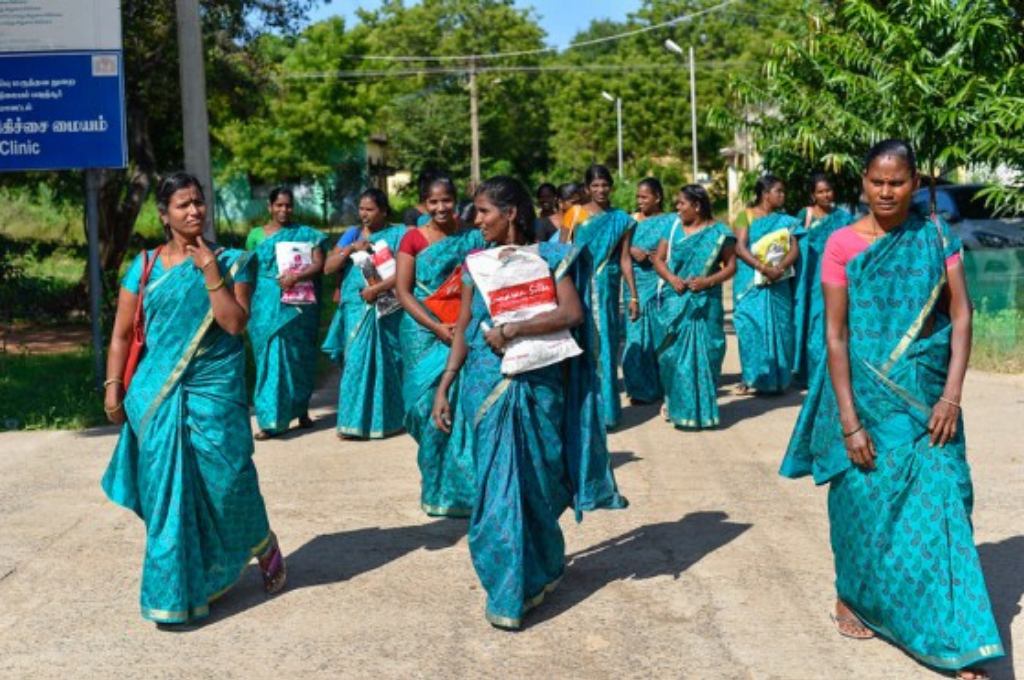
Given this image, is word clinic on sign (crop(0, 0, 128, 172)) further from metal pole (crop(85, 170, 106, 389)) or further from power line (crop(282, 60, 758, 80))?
power line (crop(282, 60, 758, 80))

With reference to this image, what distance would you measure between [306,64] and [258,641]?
47487 millimetres

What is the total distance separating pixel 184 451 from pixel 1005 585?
3.40 meters

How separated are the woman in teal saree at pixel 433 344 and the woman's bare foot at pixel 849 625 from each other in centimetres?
213

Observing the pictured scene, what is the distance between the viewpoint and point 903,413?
500cm

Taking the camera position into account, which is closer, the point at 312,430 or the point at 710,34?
the point at 312,430

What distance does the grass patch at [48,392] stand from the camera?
11.4 m

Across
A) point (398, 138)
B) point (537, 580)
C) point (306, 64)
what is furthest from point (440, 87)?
point (537, 580)

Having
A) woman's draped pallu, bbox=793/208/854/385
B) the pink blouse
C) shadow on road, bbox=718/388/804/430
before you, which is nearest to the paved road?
the pink blouse

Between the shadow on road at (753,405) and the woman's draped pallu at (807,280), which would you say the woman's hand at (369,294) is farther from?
the woman's draped pallu at (807,280)

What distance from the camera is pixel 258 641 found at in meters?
5.59

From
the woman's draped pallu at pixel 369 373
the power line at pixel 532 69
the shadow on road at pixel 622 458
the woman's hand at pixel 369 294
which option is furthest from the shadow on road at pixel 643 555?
the power line at pixel 532 69

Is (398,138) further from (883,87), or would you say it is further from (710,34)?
(883,87)

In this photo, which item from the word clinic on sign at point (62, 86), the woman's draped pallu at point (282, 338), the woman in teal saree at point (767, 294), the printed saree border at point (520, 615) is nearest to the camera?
the printed saree border at point (520, 615)

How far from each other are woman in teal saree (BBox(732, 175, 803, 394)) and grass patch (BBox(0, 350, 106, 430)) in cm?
528
